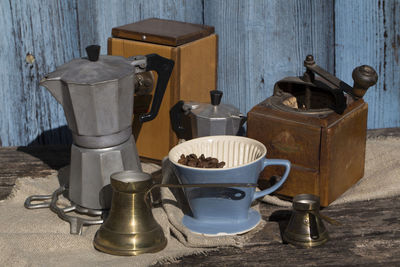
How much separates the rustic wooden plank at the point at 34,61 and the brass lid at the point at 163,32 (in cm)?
21

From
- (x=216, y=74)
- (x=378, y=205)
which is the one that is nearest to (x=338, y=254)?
(x=378, y=205)

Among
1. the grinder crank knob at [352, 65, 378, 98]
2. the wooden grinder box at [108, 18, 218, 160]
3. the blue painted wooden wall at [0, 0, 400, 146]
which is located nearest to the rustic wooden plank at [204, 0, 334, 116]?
the blue painted wooden wall at [0, 0, 400, 146]

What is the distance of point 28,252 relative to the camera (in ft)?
3.56

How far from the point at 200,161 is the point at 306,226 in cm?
20

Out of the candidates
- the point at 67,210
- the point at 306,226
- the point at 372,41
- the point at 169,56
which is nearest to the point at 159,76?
the point at 169,56

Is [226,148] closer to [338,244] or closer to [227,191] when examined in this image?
[227,191]

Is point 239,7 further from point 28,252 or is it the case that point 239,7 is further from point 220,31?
point 28,252

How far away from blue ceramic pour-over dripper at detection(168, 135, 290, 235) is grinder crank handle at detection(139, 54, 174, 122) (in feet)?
0.45

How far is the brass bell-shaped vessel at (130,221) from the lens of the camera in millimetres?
1074

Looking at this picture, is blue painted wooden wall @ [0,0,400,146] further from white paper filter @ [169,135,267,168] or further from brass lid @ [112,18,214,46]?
white paper filter @ [169,135,267,168]

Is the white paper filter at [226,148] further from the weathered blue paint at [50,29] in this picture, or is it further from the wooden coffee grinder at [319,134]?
the weathered blue paint at [50,29]

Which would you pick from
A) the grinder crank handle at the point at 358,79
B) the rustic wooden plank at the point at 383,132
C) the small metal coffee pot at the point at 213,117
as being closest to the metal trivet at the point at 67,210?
the small metal coffee pot at the point at 213,117

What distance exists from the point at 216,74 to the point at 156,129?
20 centimetres

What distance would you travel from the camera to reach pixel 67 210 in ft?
3.99
